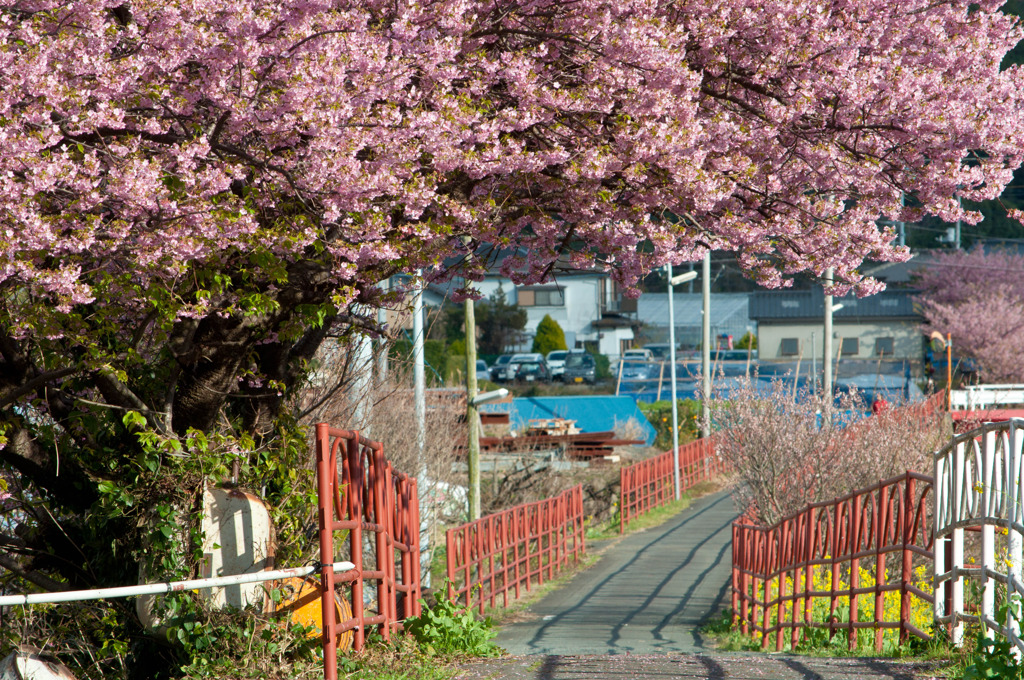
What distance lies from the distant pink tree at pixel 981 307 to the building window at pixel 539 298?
25978 mm

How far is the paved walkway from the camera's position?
603cm

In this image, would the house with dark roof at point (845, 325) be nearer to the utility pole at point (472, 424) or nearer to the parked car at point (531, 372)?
the parked car at point (531, 372)

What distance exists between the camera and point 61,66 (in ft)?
14.8

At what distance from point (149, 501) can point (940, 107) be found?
5.41 metres

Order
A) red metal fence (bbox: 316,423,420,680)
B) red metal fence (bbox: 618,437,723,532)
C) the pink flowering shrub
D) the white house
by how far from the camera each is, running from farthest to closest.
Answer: the white house
red metal fence (bbox: 618,437,723,532)
the pink flowering shrub
red metal fence (bbox: 316,423,420,680)

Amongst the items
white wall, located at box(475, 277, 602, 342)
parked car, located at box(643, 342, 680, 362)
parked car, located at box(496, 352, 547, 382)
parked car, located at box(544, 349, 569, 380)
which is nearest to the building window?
white wall, located at box(475, 277, 602, 342)

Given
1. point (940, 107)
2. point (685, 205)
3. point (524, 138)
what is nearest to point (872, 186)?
point (940, 107)

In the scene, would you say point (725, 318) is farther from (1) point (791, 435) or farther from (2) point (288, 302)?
(2) point (288, 302)

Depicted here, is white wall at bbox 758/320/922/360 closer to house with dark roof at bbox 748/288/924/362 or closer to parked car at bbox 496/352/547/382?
house with dark roof at bbox 748/288/924/362

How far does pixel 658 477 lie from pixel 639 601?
1189 cm

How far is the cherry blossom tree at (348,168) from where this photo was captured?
4680mm

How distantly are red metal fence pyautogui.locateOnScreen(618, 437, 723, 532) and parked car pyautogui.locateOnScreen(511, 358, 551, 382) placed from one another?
24.0m

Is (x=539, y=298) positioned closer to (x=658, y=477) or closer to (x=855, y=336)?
(x=855, y=336)

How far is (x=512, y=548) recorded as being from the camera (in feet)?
52.1
